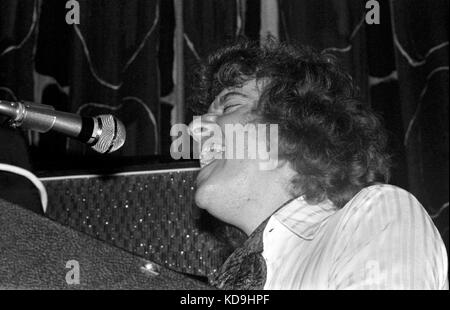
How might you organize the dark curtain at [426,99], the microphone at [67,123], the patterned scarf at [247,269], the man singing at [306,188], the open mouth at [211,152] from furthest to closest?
the dark curtain at [426,99], the open mouth at [211,152], the patterned scarf at [247,269], the man singing at [306,188], the microphone at [67,123]

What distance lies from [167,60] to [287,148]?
69 centimetres

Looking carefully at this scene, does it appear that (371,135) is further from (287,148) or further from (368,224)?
(368,224)

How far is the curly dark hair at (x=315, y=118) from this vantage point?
1.31 meters

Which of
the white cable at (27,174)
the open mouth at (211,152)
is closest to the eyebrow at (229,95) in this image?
the open mouth at (211,152)

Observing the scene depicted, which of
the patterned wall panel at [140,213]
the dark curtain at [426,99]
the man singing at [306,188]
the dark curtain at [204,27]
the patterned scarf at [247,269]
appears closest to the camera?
the man singing at [306,188]

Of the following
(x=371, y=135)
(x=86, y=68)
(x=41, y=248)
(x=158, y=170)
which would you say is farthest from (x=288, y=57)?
(x=41, y=248)

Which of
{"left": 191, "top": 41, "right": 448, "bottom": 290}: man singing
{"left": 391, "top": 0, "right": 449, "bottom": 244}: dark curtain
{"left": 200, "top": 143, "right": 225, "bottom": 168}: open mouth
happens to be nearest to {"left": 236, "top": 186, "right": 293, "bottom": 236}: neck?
{"left": 191, "top": 41, "right": 448, "bottom": 290}: man singing

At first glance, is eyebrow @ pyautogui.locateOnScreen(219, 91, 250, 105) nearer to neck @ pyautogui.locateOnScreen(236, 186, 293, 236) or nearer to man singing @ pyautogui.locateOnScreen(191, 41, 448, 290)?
man singing @ pyautogui.locateOnScreen(191, 41, 448, 290)

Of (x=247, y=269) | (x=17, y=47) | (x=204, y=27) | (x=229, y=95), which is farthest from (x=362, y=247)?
(x=17, y=47)

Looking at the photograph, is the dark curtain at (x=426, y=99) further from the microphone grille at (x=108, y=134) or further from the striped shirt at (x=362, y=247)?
the microphone grille at (x=108, y=134)

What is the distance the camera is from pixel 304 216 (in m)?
1.21

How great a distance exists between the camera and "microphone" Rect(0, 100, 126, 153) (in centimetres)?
79

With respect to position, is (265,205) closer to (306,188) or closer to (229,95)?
(306,188)

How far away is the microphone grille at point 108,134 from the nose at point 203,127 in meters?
0.55
